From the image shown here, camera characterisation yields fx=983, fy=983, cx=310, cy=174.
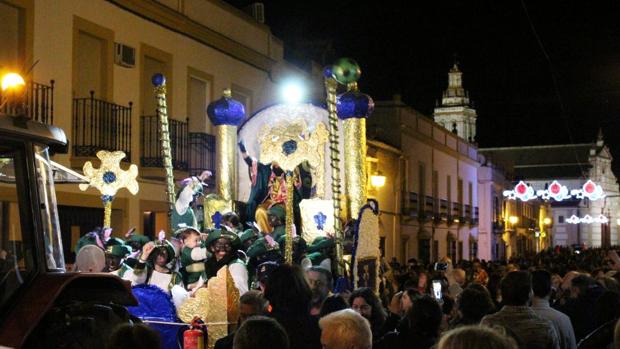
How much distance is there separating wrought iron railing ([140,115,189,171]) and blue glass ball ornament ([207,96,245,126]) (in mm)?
3782

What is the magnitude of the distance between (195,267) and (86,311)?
13.5 ft

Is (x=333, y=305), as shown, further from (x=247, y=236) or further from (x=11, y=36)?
(x=11, y=36)

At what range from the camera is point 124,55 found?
59.5 ft

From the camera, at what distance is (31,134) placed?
618 cm

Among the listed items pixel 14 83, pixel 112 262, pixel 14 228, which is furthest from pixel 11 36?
pixel 14 228

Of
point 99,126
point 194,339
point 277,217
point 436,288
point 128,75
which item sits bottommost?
point 194,339

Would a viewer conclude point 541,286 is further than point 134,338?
Yes

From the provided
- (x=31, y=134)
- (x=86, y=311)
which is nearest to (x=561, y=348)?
(x=86, y=311)

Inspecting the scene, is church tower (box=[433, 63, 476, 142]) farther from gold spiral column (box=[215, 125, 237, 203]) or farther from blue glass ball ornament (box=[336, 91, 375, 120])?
blue glass ball ornament (box=[336, 91, 375, 120])

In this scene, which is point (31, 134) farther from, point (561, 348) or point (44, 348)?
point (561, 348)

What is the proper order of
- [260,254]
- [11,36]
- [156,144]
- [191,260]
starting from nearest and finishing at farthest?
[191,260] < [260,254] < [11,36] < [156,144]

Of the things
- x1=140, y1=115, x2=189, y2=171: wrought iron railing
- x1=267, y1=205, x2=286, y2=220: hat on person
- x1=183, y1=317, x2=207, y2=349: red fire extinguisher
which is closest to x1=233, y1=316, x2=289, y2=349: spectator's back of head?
x1=183, y1=317, x2=207, y2=349: red fire extinguisher

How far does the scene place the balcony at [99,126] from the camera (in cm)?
1664

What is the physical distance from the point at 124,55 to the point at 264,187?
509 centimetres
